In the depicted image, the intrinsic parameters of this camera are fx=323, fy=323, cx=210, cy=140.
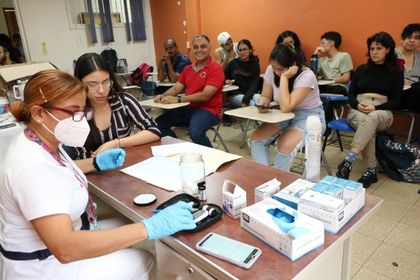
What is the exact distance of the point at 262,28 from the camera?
511 centimetres

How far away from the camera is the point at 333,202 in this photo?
939mm

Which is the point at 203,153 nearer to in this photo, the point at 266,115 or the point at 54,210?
the point at 54,210

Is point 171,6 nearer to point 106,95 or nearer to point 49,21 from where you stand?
point 49,21

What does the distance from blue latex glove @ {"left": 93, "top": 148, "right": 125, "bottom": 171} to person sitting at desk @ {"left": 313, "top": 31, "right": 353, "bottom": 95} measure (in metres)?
3.08

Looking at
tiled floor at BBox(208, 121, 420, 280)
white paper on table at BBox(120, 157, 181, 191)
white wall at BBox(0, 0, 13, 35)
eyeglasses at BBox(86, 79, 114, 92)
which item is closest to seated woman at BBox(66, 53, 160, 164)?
eyeglasses at BBox(86, 79, 114, 92)

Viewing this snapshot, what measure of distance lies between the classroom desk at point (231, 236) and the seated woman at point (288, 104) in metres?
0.94

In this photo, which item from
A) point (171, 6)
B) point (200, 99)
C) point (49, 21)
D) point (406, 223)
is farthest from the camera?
point (171, 6)

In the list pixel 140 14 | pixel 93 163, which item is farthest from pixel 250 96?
pixel 140 14

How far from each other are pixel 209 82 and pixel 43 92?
219cm

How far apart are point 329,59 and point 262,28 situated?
4.38 feet

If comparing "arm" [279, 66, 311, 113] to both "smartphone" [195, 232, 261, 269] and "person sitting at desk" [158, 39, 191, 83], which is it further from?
"person sitting at desk" [158, 39, 191, 83]

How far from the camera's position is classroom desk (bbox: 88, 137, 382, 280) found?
0.82 meters

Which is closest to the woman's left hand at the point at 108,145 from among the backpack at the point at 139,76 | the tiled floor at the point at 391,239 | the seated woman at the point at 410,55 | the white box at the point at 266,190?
the white box at the point at 266,190

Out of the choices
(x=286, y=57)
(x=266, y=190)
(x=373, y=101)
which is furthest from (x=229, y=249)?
(x=373, y=101)
